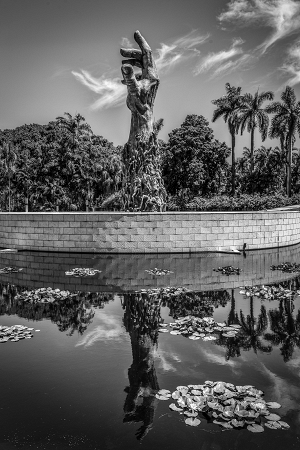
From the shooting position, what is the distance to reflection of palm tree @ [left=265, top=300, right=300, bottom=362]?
21.4ft

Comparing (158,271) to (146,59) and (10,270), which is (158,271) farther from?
(146,59)

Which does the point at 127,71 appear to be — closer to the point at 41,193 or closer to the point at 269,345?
the point at 269,345

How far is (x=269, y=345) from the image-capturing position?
21.7 feet

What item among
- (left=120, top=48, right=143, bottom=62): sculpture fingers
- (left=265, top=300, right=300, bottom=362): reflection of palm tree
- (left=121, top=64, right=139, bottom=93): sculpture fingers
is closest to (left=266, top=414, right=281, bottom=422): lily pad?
(left=265, top=300, right=300, bottom=362): reflection of palm tree

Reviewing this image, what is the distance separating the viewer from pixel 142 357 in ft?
20.0

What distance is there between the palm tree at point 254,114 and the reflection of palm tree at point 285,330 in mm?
32625

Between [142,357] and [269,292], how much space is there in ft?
15.9

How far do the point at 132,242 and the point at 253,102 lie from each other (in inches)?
1102

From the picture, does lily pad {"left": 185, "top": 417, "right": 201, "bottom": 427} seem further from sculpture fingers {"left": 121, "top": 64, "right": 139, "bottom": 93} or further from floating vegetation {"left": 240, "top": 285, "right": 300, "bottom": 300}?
sculpture fingers {"left": 121, "top": 64, "right": 139, "bottom": 93}

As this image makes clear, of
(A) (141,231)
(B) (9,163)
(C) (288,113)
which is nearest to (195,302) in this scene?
(A) (141,231)

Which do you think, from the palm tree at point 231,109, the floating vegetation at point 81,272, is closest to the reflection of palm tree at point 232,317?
the floating vegetation at point 81,272

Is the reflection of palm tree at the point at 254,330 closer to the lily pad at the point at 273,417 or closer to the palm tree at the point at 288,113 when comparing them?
the lily pad at the point at 273,417

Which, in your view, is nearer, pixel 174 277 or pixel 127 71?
pixel 174 277

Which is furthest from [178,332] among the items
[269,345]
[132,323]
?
[269,345]
